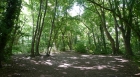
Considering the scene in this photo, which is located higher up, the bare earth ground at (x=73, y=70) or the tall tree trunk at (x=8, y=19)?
the tall tree trunk at (x=8, y=19)

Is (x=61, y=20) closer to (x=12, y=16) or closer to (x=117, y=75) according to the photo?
(x=12, y=16)

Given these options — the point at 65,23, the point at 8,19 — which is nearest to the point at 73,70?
the point at 8,19

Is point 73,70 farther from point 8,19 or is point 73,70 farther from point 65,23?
point 65,23

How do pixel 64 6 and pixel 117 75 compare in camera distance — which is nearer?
pixel 117 75

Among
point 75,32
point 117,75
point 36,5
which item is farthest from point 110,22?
point 117,75

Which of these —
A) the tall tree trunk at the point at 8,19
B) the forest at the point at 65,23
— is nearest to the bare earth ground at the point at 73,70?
the forest at the point at 65,23

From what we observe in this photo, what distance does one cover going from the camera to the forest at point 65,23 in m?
9.48

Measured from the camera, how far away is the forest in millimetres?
9477

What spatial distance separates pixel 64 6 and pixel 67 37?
511 inches

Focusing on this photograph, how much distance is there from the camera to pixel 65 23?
2781cm

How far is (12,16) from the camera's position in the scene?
984 centimetres

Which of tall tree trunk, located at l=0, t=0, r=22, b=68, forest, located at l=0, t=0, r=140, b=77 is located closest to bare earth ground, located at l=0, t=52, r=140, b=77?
forest, located at l=0, t=0, r=140, b=77

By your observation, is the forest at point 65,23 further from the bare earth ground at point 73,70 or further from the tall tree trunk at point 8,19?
the bare earth ground at point 73,70

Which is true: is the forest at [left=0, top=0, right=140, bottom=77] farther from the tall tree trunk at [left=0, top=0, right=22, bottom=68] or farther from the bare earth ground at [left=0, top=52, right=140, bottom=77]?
the bare earth ground at [left=0, top=52, right=140, bottom=77]
